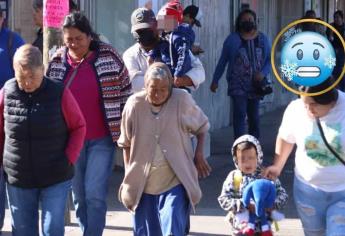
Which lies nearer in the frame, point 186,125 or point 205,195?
point 186,125

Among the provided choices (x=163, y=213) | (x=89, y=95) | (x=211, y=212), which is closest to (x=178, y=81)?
(x=89, y=95)

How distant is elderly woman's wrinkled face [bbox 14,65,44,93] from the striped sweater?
2.66 ft

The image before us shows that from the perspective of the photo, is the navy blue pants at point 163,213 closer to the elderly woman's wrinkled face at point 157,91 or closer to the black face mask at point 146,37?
the elderly woman's wrinkled face at point 157,91

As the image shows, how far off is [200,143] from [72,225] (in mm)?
2460

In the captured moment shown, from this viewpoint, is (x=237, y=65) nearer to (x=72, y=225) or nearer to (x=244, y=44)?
(x=244, y=44)

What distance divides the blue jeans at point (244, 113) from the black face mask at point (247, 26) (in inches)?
32.0

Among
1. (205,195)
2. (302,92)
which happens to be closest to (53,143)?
(302,92)

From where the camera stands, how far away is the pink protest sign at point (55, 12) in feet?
26.0

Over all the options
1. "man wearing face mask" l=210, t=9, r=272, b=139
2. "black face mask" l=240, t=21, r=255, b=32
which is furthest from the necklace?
"black face mask" l=240, t=21, r=255, b=32

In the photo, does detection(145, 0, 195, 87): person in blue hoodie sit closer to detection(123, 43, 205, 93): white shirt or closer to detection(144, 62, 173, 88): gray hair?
detection(123, 43, 205, 93): white shirt

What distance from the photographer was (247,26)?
10586 mm

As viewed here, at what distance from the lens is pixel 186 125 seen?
6.13 meters

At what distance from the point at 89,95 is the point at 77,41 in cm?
41

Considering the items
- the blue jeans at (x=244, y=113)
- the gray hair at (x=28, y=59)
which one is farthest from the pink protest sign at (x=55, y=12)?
the blue jeans at (x=244, y=113)
